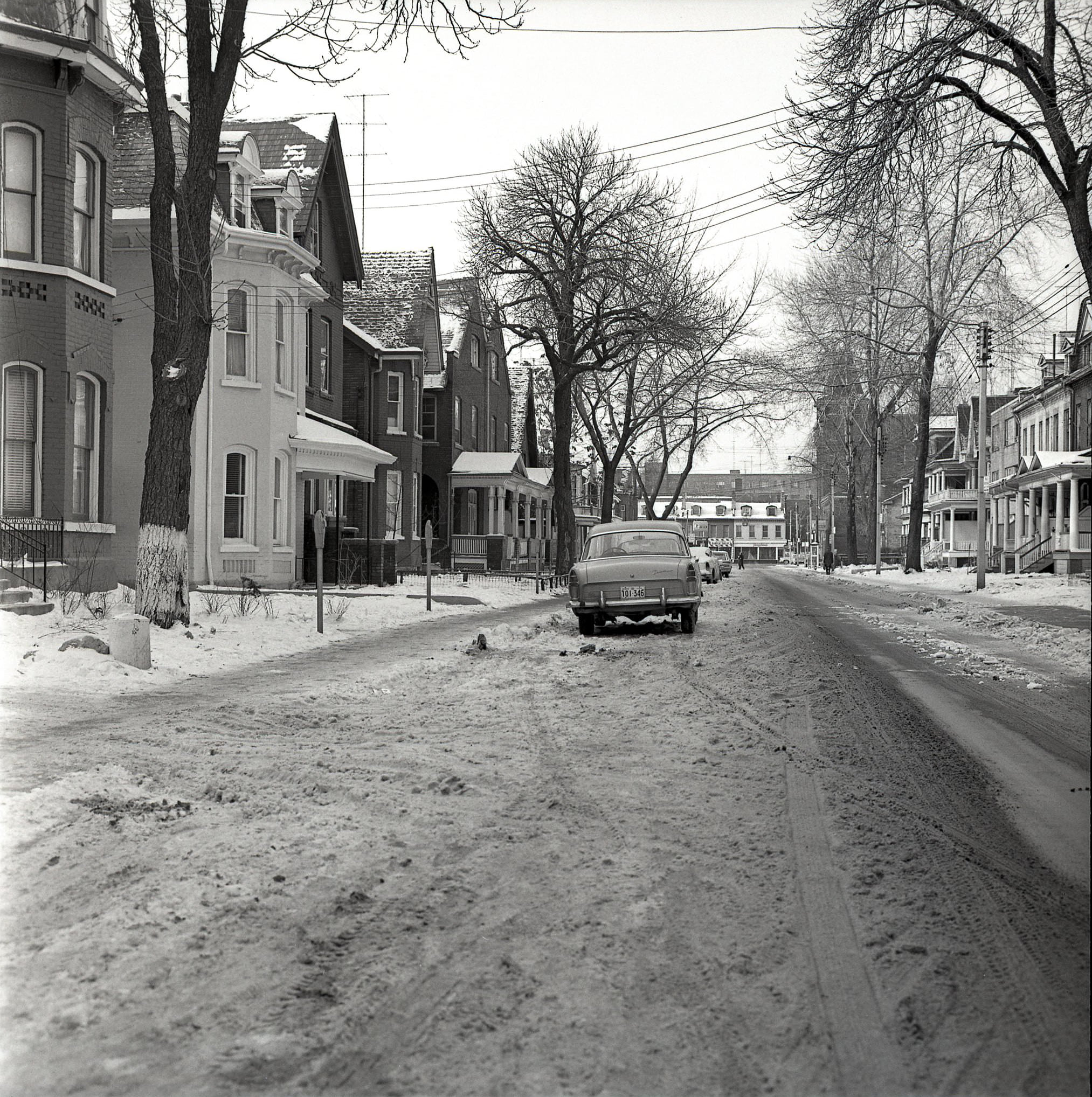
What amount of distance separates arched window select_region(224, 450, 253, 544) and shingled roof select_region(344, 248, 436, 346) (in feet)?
48.5

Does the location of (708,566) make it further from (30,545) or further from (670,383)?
(30,545)

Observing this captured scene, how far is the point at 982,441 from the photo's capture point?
34344 mm

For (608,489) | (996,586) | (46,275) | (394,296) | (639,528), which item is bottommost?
(996,586)

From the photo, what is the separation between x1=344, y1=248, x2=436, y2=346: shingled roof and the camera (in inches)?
1574

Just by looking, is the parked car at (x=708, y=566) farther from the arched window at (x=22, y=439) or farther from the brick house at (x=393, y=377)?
the arched window at (x=22, y=439)

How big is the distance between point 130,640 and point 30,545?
606cm

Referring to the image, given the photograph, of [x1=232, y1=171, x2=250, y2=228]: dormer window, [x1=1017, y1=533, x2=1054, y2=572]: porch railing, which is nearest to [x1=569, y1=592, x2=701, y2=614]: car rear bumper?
[x1=232, y1=171, x2=250, y2=228]: dormer window

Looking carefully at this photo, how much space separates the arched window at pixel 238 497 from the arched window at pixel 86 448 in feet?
19.4

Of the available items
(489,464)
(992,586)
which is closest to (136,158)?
(489,464)

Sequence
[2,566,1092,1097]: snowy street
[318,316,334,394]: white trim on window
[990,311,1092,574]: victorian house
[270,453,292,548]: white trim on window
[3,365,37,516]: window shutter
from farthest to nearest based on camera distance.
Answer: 1. [990,311,1092,574]: victorian house
2. [318,316,334,394]: white trim on window
3. [270,453,292,548]: white trim on window
4. [3,365,37,516]: window shutter
5. [2,566,1092,1097]: snowy street

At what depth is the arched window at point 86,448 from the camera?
722 inches

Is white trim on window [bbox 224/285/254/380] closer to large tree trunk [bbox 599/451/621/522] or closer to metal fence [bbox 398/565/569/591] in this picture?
metal fence [bbox 398/565/569/591]

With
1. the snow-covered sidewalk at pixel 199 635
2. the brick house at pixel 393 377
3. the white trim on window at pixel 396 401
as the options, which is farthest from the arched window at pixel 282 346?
the white trim on window at pixel 396 401

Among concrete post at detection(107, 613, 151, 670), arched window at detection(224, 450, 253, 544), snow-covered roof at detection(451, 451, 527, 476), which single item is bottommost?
concrete post at detection(107, 613, 151, 670)
